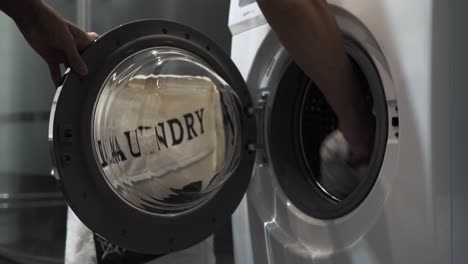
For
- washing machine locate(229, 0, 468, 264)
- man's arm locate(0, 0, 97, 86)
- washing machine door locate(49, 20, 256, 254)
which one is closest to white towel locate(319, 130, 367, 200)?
washing machine locate(229, 0, 468, 264)

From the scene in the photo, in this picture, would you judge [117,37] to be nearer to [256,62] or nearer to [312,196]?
[256,62]

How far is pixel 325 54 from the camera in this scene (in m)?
0.75

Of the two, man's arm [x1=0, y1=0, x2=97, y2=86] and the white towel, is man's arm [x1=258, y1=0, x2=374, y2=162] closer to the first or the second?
the white towel

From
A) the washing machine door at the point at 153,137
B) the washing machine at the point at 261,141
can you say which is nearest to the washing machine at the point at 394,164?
the washing machine at the point at 261,141

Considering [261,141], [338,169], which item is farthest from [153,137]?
[338,169]

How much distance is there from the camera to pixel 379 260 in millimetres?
678

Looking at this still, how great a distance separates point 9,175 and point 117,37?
106 centimetres

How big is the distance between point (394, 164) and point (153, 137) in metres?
0.37

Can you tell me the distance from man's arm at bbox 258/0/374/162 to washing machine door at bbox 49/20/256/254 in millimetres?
138

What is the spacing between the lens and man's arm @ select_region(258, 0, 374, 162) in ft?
2.39

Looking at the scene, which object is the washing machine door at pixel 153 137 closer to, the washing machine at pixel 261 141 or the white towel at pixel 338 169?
the washing machine at pixel 261 141

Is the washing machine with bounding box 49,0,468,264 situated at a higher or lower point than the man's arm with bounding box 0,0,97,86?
lower

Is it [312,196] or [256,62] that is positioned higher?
[256,62]

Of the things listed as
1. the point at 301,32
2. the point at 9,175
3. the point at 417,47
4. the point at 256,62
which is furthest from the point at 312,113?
the point at 9,175
